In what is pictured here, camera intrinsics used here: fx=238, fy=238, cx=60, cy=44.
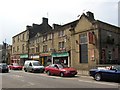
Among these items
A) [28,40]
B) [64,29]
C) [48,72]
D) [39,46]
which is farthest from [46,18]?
[48,72]

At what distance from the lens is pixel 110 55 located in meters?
35.6

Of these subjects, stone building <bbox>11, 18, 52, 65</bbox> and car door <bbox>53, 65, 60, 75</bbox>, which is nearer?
car door <bbox>53, 65, 60, 75</bbox>

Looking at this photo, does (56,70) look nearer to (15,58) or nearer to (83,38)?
(83,38)

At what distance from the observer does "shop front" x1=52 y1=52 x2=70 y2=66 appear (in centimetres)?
4001

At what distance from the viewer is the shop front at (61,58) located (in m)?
40.0

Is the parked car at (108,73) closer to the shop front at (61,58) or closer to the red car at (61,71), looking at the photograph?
the red car at (61,71)

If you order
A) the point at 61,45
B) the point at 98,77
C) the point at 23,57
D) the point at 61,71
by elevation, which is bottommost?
the point at 98,77

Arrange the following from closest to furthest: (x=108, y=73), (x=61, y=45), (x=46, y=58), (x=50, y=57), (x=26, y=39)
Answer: (x=108, y=73), (x=61, y=45), (x=50, y=57), (x=46, y=58), (x=26, y=39)

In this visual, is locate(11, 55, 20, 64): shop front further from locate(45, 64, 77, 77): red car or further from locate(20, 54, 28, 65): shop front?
locate(45, 64, 77, 77): red car

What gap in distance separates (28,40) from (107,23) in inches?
1019

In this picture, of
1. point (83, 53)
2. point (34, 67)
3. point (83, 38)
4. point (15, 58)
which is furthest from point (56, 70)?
point (15, 58)

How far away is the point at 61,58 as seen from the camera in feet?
137

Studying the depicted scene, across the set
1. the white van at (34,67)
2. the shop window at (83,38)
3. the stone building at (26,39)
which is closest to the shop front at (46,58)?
the stone building at (26,39)

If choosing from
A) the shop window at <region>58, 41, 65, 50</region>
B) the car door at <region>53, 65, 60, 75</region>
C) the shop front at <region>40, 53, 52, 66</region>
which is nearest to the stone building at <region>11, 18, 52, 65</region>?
the shop front at <region>40, 53, 52, 66</region>
